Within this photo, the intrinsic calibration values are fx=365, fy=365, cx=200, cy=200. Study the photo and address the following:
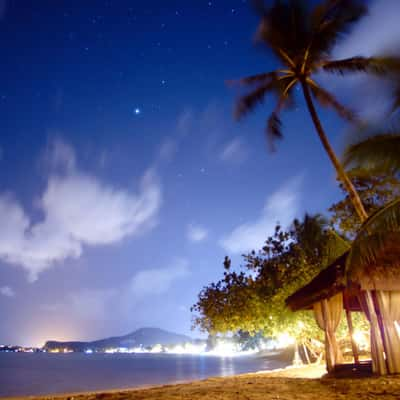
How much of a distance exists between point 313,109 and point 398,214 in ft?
17.3

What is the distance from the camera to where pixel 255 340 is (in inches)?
3250

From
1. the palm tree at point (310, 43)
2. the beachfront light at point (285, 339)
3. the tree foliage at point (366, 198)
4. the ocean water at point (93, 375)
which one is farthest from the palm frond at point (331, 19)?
the ocean water at point (93, 375)

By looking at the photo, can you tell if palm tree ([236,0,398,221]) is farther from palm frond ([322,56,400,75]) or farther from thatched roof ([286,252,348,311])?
thatched roof ([286,252,348,311])

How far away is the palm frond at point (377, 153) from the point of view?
6691 mm

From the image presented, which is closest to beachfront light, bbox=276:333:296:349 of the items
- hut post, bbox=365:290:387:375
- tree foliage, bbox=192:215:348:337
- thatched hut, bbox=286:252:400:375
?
tree foliage, bbox=192:215:348:337

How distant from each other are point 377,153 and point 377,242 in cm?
A: 168

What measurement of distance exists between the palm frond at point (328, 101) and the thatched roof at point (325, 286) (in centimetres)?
440

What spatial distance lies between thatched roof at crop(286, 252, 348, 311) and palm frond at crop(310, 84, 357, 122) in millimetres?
4398

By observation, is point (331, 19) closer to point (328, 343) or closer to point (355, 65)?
point (355, 65)

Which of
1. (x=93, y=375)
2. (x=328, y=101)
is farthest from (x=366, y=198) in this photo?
(x=93, y=375)

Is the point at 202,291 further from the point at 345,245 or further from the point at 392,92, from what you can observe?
the point at 392,92

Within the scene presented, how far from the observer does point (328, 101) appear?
11.2 metres

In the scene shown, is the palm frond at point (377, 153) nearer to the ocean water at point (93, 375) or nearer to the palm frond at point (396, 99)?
the palm frond at point (396, 99)

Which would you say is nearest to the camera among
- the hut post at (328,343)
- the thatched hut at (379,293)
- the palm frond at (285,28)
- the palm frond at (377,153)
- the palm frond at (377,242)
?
the palm frond at (377,242)
